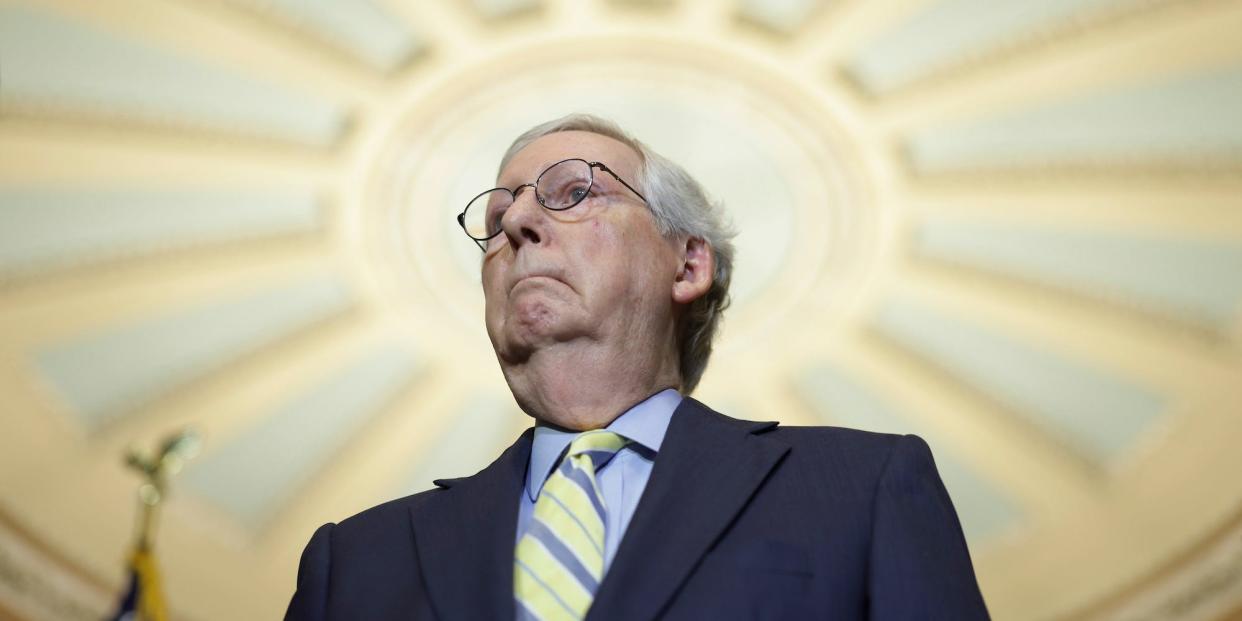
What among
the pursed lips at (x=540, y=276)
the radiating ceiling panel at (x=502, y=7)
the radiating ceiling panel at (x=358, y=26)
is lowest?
the pursed lips at (x=540, y=276)

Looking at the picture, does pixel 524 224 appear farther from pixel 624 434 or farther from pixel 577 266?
pixel 624 434

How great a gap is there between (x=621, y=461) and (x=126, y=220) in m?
6.19

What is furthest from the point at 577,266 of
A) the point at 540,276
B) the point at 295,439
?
the point at 295,439

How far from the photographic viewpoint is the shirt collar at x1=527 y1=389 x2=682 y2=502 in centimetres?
159

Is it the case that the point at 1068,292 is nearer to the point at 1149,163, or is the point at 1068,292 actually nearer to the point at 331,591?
the point at 1149,163

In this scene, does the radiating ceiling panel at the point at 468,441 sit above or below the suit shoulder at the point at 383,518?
above

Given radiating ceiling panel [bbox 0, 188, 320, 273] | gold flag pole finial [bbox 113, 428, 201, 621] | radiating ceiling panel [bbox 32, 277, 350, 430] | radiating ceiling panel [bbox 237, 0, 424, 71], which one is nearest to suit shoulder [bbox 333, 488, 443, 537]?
gold flag pole finial [bbox 113, 428, 201, 621]

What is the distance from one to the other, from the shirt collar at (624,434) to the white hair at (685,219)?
0.79 feet

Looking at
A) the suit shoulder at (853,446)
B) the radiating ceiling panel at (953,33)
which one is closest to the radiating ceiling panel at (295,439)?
the radiating ceiling panel at (953,33)

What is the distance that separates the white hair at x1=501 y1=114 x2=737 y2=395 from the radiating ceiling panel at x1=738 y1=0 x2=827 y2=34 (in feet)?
15.2

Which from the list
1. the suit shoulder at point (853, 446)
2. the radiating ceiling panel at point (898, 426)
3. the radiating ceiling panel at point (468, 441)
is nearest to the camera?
the suit shoulder at point (853, 446)

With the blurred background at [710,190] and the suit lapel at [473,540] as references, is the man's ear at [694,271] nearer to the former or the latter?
the suit lapel at [473,540]

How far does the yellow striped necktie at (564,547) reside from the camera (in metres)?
1.35

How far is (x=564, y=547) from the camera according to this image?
4.60ft
